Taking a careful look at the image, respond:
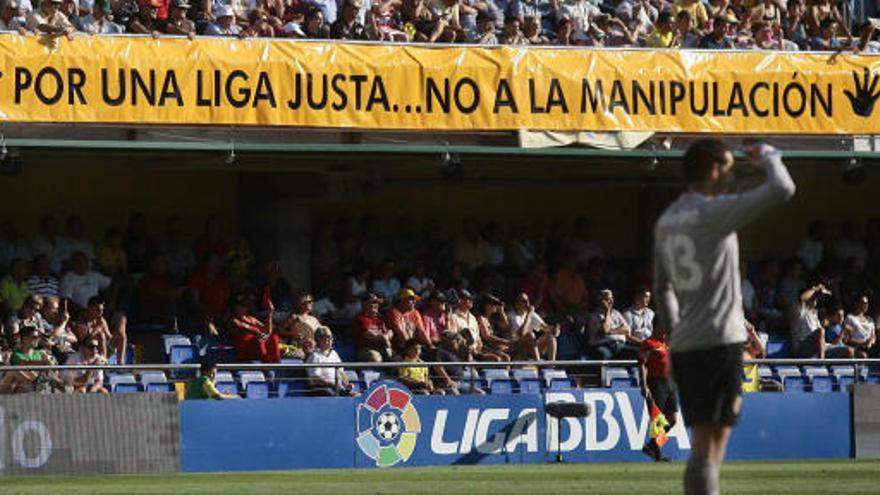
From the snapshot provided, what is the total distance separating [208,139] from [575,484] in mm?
9329

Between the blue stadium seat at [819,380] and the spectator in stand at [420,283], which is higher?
the spectator in stand at [420,283]

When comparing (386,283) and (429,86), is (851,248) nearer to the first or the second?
(386,283)

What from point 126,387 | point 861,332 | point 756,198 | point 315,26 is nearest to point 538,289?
point 861,332

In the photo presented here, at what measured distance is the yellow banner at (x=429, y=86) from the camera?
74.9ft

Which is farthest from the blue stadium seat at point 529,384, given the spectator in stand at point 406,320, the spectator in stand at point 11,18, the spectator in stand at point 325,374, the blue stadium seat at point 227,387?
the spectator in stand at point 11,18

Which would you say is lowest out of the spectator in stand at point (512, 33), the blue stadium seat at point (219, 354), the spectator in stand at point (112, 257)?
the blue stadium seat at point (219, 354)

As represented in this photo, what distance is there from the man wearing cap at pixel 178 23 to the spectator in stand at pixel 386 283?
13.4 feet

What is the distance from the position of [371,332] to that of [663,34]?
19.3ft

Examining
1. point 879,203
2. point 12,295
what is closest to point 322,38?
point 12,295

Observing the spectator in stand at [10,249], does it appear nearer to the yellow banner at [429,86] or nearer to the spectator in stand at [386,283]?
the yellow banner at [429,86]

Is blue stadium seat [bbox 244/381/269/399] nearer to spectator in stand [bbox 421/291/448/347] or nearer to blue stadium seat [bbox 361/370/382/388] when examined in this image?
blue stadium seat [bbox 361/370/382/388]

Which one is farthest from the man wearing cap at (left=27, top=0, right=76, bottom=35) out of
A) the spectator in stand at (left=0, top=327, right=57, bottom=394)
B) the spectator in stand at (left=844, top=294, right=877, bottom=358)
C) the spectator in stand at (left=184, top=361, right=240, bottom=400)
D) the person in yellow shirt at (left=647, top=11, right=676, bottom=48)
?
the spectator in stand at (left=844, top=294, right=877, bottom=358)

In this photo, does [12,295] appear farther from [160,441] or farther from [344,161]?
[344,161]

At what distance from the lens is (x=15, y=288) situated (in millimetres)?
22750
